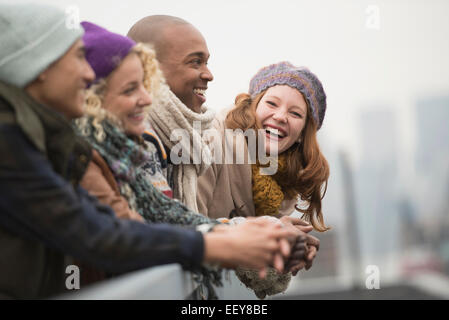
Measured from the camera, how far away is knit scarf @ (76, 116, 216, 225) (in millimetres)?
1626

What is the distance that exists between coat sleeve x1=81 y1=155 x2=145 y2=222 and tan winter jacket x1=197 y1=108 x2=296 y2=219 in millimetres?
1022

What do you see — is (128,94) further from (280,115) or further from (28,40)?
(280,115)

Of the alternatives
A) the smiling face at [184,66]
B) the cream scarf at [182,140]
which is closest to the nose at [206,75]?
the smiling face at [184,66]

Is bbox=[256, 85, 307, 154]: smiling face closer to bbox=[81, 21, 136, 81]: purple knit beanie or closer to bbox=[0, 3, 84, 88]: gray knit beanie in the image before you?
bbox=[81, 21, 136, 81]: purple knit beanie

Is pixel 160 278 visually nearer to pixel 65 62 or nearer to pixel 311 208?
pixel 65 62

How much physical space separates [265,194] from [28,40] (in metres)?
1.72

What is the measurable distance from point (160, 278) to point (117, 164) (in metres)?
0.47

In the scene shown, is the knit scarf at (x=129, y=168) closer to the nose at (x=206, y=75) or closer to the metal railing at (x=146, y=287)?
the metal railing at (x=146, y=287)

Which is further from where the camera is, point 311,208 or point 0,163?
point 311,208

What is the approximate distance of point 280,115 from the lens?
282 centimetres

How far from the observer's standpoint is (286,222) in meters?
2.40

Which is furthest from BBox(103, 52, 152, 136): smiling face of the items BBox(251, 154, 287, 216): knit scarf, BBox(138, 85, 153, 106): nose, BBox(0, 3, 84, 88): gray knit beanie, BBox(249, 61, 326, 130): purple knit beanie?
BBox(249, 61, 326, 130): purple knit beanie

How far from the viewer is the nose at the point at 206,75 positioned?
8.61ft
